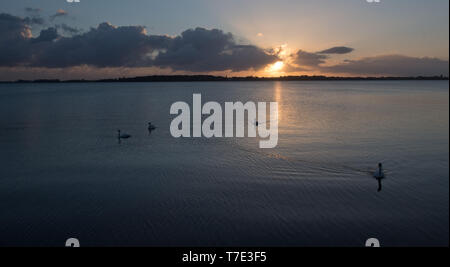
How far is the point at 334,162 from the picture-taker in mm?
20375

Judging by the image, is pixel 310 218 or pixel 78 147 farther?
pixel 78 147

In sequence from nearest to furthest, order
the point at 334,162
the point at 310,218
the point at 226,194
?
the point at 310,218
the point at 226,194
the point at 334,162

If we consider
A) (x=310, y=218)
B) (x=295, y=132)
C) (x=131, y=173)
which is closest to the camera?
(x=310, y=218)

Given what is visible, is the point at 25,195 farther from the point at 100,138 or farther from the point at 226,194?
the point at 100,138

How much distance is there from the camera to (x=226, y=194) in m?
15.2

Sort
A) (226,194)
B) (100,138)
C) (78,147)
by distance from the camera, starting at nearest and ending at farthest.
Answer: (226,194) → (78,147) → (100,138)

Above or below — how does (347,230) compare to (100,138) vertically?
below

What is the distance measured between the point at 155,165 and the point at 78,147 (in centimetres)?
876
